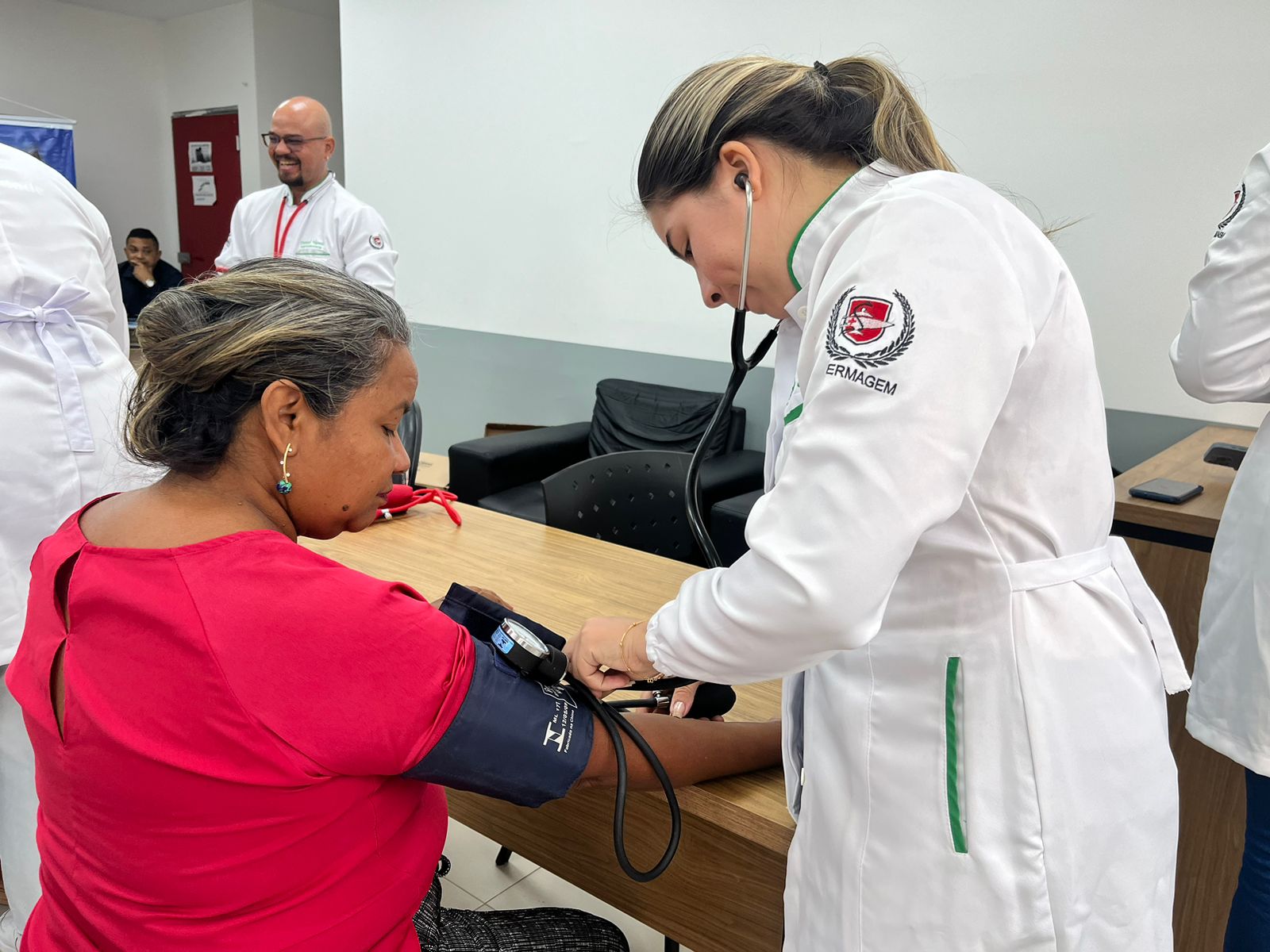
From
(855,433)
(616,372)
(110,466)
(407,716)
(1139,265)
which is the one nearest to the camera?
(855,433)

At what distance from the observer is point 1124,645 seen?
2.65ft

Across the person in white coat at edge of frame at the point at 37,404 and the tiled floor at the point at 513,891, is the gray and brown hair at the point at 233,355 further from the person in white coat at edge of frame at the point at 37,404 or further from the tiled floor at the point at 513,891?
the tiled floor at the point at 513,891

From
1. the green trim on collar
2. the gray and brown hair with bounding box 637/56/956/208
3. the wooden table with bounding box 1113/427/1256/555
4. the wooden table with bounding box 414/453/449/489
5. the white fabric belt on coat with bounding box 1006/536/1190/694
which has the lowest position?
the wooden table with bounding box 414/453/449/489

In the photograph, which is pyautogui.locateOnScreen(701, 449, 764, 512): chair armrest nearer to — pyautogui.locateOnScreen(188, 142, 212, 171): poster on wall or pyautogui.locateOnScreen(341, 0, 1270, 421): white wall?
pyautogui.locateOnScreen(341, 0, 1270, 421): white wall

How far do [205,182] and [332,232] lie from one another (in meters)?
4.78

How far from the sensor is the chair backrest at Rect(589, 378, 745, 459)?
3.76 meters

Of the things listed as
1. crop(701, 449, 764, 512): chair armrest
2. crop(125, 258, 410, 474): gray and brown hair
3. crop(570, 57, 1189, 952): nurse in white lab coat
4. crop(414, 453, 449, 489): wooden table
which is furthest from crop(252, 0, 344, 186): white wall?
crop(570, 57, 1189, 952): nurse in white lab coat

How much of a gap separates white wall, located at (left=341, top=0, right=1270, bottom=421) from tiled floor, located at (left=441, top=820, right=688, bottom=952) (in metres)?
2.25

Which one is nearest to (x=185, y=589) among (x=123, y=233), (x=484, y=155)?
(x=484, y=155)

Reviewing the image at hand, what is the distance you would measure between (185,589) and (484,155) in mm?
4093

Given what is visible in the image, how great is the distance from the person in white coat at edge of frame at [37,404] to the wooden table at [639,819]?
1.50ft

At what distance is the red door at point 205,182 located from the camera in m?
7.24

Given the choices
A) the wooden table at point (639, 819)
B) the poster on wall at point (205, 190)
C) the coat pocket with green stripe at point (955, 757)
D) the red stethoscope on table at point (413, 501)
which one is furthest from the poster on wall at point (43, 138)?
the coat pocket with green stripe at point (955, 757)

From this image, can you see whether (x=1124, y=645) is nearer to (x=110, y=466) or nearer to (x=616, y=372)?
(x=110, y=466)
